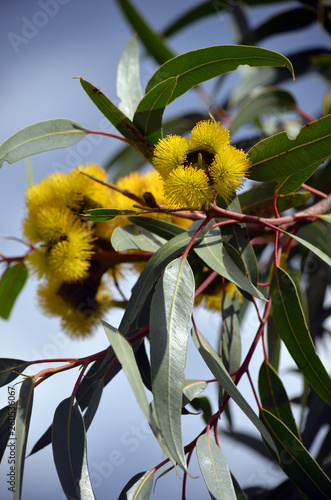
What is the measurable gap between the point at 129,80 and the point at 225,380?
65cm

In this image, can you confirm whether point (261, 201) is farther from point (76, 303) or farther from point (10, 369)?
point (10, 369)

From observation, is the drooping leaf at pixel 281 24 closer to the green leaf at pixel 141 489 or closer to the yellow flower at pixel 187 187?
the yellow flower at pixel 187 187

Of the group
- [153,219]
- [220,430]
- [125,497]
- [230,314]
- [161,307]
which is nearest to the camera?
[161,307]

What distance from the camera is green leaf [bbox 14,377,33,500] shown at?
27.4 inches

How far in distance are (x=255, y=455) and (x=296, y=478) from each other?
1107 mm

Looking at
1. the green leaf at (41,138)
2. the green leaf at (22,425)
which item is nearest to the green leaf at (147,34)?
the green leaf at (41,138)

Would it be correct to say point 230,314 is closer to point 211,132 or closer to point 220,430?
point 211,132

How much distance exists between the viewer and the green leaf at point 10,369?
88cm

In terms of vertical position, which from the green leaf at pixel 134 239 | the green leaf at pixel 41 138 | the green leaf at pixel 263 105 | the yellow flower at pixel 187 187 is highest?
the green leaf at pixel 263 105

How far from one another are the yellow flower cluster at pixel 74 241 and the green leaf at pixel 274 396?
1.25 ft

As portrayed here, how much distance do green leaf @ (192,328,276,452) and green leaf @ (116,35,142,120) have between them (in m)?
0.45

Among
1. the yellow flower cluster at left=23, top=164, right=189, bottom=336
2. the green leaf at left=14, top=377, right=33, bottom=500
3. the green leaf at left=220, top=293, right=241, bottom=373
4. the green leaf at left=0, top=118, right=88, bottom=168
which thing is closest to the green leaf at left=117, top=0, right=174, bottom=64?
the yellow flower cluster at left=23, top=164, right=189, bottom=336

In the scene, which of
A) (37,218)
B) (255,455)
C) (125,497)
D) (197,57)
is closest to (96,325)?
(37,218)

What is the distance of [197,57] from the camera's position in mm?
775
